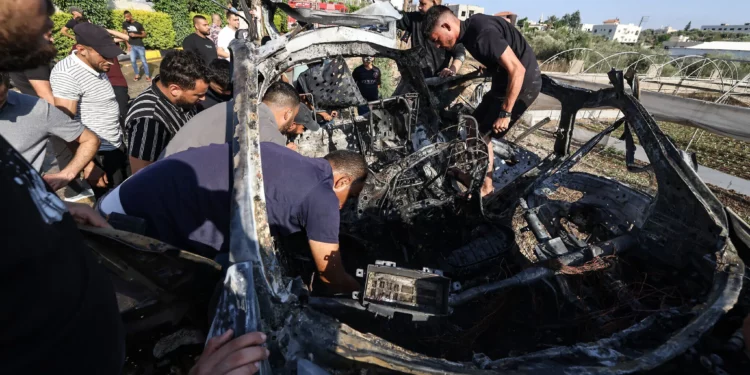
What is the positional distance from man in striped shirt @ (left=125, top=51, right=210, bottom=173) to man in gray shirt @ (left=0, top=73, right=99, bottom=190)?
37 centimetres

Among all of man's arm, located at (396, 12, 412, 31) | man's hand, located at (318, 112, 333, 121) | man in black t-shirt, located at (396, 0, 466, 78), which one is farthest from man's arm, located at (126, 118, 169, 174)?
man's arm, located at (396, 12, 412, 31)

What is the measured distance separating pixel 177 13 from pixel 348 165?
21559 millimetres

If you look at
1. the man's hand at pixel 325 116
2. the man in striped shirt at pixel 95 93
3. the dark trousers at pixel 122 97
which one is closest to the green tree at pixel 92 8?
the dark trousers at pixel 122 97

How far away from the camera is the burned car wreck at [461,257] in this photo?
1464mm

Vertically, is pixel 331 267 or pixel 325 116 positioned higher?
pixel 325 116

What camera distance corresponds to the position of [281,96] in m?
3.17

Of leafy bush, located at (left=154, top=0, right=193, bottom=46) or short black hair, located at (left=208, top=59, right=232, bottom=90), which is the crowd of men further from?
leafy bush, located at (left=154, top=0, right=193, bottom=46)

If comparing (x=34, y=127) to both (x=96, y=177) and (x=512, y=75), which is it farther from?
(x=512, y=75)

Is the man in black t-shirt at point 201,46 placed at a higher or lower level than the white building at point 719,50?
lower

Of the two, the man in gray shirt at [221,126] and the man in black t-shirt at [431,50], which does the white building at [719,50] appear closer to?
the man in black t-shirt at [431,50]

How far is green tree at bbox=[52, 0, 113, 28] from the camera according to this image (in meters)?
14.0

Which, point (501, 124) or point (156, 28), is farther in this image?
point (156, 28)

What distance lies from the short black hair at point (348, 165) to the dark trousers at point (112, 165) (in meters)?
2.80

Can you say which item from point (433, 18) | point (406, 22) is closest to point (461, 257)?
point (433, 18)
